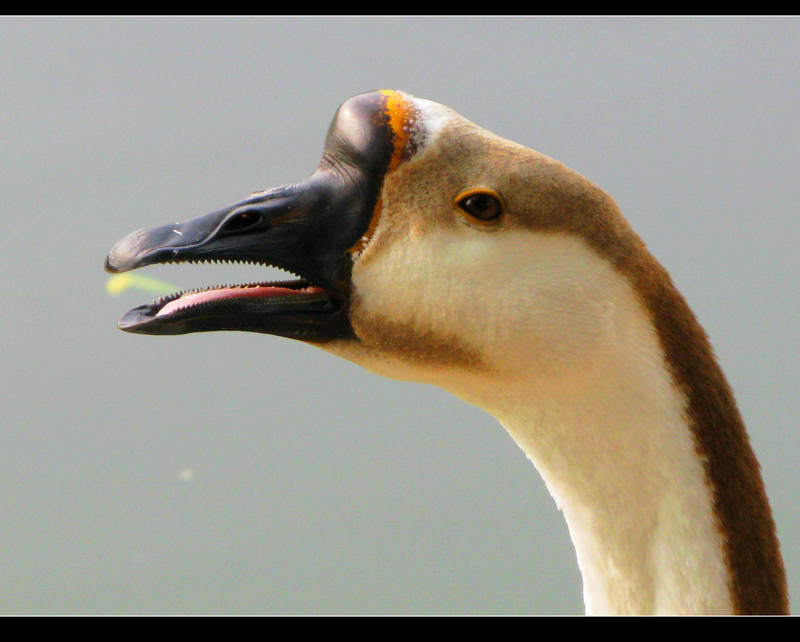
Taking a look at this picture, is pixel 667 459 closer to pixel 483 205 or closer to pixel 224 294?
pixel 483 205

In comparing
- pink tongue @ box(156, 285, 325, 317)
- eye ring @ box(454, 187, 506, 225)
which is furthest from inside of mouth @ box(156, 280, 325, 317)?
eye ring @ box(454, 187, 506, 225)

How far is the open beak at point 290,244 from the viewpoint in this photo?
46.9 inches

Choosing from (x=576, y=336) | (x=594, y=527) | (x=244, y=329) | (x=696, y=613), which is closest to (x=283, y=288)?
(x=244, y=329)

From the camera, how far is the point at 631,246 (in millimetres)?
1153

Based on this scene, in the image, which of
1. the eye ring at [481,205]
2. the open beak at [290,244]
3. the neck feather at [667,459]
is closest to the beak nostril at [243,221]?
the open beak at [290,244]

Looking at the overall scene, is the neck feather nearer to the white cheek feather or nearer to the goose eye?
the white cheek feather

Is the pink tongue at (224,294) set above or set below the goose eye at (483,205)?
below

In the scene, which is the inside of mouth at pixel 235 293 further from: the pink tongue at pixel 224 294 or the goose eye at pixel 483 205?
the goose eye at pixel 483 205

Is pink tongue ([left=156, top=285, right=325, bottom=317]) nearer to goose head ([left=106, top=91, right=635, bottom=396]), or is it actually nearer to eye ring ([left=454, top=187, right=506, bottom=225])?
goose head ([left=106, top=91, right=635, bottom=396])

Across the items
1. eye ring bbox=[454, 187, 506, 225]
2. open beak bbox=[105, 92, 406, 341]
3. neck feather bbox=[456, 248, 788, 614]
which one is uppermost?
eye ring bbox=[454, 187, 506, 225]

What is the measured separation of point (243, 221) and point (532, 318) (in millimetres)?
376

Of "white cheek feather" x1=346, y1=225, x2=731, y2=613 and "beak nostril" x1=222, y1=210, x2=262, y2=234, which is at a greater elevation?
"beak nostril" x1=222, y1=210, x2=262, y2=234

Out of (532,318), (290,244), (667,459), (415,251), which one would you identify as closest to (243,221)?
(290,244)

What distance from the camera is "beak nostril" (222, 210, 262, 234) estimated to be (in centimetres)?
120
